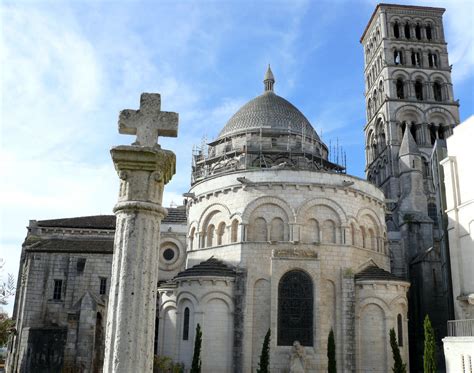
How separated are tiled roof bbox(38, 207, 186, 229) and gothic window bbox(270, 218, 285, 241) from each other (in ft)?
43.6

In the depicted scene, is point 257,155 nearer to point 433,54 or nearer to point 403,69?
point 403,69

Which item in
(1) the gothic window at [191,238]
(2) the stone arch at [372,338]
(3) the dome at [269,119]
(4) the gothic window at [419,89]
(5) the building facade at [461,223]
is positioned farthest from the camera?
(4) the gothic window at [419,89]

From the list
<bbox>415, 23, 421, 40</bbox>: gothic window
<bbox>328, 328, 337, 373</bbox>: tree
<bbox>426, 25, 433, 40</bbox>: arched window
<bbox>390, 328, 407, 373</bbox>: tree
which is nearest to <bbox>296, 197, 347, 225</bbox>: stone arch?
<bbox>328, 328, 337, 373</bbox>: tree

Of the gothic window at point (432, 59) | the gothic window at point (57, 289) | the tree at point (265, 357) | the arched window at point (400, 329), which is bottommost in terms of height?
the tree at point (265, 357)

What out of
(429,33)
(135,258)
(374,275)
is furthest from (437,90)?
(135,258)

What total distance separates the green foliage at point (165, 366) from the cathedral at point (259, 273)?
0.58 metres

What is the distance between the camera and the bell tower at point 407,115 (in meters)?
43.7

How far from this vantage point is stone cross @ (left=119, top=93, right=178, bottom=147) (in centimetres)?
799

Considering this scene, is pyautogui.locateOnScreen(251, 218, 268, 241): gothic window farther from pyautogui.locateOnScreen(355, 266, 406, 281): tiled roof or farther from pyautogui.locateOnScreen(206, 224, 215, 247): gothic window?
pyautogui.locateOnScreen(355, 266, 406, 281): tiled roof

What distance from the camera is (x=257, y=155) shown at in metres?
39.2

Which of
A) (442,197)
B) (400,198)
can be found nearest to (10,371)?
(442,197)

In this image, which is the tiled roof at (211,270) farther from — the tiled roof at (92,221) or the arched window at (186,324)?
the tiled roof at (92,221)

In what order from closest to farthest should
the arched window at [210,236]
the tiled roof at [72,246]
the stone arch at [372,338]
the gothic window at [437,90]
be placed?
the stone arch at [372,338] < the arched window at [210,236] < the tiled roof at [72,246] < the gothic window at [437,90]

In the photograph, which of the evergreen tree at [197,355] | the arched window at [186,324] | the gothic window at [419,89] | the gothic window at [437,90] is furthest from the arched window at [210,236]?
the gothic window at [437,90]
